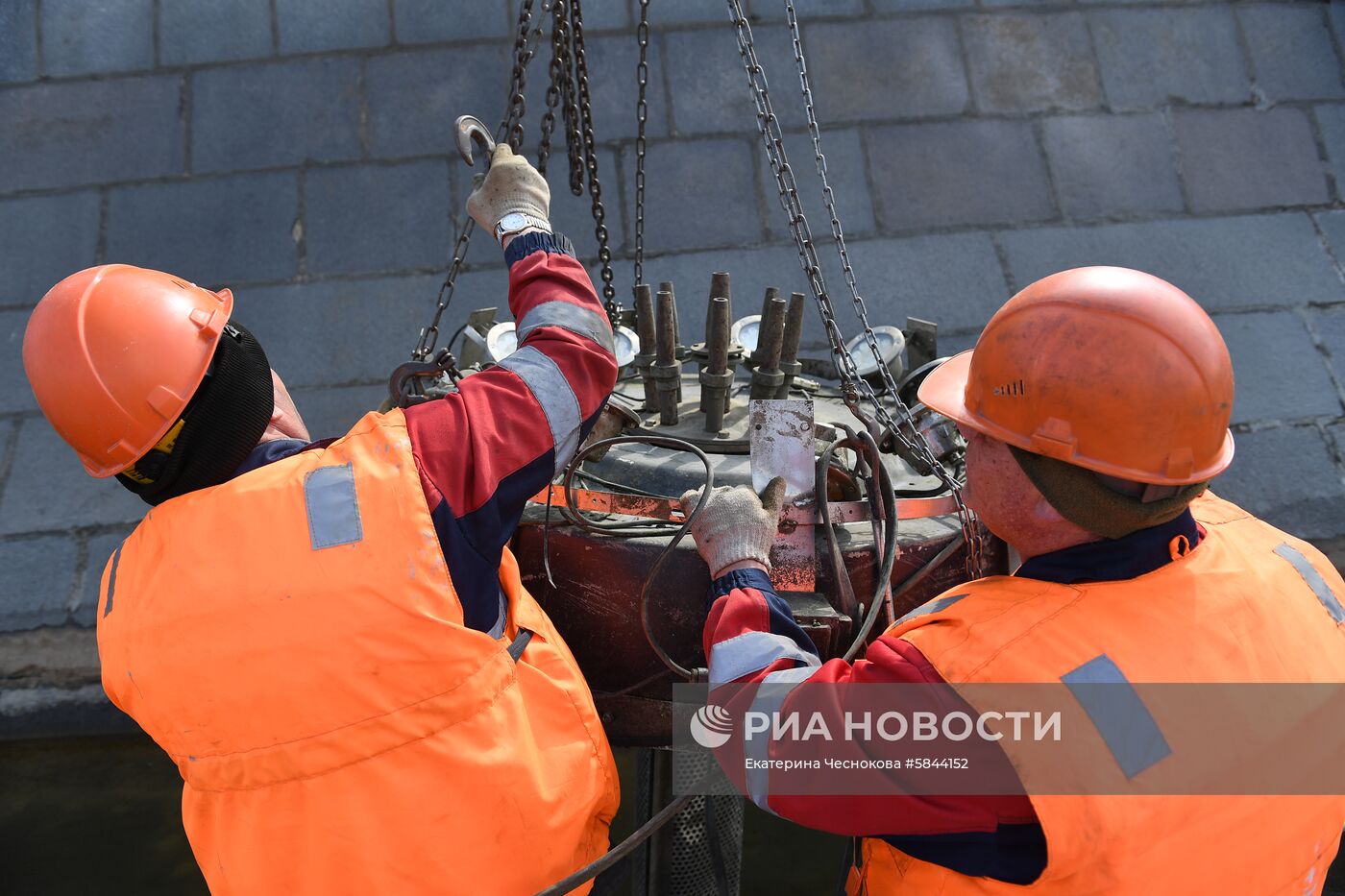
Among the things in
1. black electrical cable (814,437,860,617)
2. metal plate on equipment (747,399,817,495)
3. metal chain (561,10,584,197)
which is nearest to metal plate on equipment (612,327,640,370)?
metal chain (561,10,584,197)

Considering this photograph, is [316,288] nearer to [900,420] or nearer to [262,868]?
[900,420]

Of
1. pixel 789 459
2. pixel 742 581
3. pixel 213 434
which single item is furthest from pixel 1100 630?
pixel 213 434

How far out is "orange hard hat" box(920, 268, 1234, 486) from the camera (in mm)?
1496

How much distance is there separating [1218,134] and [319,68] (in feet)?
15.4

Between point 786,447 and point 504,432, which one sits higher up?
point 504,432

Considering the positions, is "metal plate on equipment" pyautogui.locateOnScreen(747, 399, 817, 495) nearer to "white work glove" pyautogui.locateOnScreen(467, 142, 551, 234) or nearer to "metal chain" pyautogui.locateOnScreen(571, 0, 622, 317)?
"white work glove" pyautogui.locateOnScreen(467, 142, 551, 234)

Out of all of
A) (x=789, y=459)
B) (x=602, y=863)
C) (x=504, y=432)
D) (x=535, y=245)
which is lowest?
(x=602, y=863)

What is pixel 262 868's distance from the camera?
168cm

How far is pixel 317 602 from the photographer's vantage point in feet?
5.00

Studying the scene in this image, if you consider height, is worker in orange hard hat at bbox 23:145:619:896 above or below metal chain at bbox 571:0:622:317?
below

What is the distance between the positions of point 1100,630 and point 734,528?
75 centimetres

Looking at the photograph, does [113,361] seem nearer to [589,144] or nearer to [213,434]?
[213,434]

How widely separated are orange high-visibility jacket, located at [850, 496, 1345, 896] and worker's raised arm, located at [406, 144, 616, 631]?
26.7 inches

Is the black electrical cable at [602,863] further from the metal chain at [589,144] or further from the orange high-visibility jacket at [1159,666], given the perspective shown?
the metal chain at [589,144]
